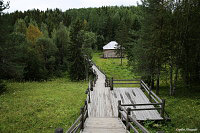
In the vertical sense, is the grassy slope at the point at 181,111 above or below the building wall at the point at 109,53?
below

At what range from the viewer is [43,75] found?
→ 34125 millimetres

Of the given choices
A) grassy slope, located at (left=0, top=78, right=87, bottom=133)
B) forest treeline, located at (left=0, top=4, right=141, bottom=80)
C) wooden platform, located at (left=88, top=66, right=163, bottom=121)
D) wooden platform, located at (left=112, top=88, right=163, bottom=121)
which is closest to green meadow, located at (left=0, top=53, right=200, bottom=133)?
grassy slope, located at (left=0, top=78, right=87, bottom=133)

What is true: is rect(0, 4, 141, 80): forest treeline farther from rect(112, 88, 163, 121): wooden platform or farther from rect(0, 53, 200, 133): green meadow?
rect(112, 88, 163, 121): wooden platform

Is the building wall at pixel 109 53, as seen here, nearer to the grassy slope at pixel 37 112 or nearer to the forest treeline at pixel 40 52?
the forest treeline at pixel 40 52

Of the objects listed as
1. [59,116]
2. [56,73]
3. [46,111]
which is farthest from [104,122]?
[56,73]

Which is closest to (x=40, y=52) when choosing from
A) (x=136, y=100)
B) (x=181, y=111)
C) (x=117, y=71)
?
(x=117, y=71)

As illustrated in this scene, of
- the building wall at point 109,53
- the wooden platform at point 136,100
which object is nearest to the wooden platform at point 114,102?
the wooden platform at point 136,100

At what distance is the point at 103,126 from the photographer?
8758 mm

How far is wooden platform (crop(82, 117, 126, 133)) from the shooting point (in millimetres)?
8109

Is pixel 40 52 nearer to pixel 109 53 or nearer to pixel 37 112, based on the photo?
pixel 37 112

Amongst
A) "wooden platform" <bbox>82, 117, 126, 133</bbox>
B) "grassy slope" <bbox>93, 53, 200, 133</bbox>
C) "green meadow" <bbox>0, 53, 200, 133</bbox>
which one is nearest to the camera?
"wooden platform" <bbox>82, 117, 126, 133</bbox>

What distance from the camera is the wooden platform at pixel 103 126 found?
811cm

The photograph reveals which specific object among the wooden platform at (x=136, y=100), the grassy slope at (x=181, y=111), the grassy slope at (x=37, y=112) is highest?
the wooden platform at (x=136, y=100)

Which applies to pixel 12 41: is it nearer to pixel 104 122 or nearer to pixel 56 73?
pixel 56 73
